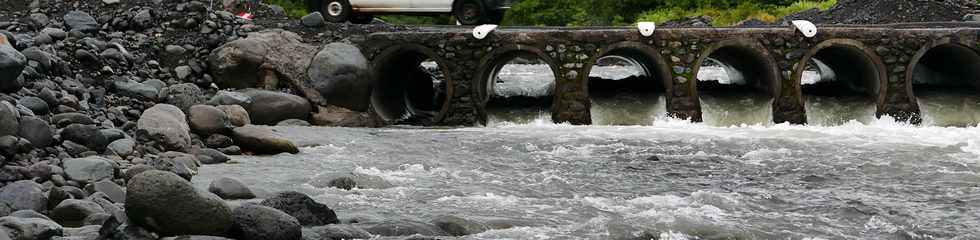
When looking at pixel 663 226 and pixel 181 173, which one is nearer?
pixel 663 226

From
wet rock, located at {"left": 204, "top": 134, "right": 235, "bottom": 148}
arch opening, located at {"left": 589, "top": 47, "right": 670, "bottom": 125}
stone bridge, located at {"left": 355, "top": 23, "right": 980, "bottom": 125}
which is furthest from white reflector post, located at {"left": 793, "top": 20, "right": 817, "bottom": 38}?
wet rock, located at {"left": 204, "top": 134, "right": 235, "bottom": 148}

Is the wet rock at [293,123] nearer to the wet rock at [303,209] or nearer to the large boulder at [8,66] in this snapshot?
the large boulder at [8,66]

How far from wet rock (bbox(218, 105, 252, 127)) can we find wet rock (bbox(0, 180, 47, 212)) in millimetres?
7532

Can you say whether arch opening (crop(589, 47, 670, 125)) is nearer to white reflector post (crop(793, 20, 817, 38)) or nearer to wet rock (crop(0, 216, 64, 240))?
white reflector post (crop(793, 20, 817, 38))

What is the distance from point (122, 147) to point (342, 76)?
842cm

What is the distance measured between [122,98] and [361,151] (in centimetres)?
362

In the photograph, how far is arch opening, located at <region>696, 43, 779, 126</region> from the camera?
21281mm

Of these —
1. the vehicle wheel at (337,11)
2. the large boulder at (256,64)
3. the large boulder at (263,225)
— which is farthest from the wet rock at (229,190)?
the vehicle wheel at (337,11)

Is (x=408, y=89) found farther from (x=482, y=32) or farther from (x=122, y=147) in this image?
(x=122, y=147)

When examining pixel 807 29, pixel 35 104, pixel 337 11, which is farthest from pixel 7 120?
pixel 807 29

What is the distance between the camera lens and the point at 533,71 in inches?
1479

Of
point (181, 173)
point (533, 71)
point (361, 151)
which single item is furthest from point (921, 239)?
point (533, 71)

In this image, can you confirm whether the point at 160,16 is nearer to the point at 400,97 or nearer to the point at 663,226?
the point at 400,97

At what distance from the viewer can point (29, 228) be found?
8234mm
